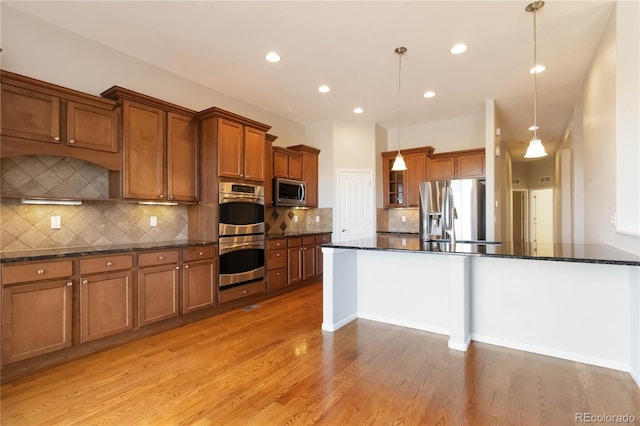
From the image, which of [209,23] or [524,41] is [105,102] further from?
[524,41]

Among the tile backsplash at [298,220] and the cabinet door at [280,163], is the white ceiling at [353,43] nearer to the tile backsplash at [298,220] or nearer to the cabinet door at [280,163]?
the cabinet door at [280,163]

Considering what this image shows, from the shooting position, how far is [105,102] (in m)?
3.01

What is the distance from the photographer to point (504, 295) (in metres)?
2.77

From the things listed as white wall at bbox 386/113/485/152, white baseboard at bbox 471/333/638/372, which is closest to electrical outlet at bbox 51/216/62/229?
white baseboard at bbox 471/333/638/372

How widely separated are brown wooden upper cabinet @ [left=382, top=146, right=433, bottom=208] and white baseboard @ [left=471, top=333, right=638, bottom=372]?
333cm

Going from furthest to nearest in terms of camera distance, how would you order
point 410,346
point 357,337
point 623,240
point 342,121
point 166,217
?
1. point 342,121
2. point 166,217
3. point 357,337
4. point 410,346
5. point 623,240

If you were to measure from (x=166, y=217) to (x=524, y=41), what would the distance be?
172 inches

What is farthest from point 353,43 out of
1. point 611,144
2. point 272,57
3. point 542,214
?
point 542,214

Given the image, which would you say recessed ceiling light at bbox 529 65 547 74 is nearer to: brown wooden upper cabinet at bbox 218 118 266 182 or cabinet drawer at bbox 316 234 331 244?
brown wooden upper cabinet at bbox 218 118 266 182

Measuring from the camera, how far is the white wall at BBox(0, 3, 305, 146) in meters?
2.73

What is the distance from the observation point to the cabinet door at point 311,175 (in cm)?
566

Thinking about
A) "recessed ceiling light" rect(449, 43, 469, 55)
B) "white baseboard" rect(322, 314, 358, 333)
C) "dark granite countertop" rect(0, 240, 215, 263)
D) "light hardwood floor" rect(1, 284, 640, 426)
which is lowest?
"light hardwood floor" rect(1, 284, 640, 426)

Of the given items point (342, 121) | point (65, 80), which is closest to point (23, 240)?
point (65, 80)

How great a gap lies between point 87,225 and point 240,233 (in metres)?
1.59
